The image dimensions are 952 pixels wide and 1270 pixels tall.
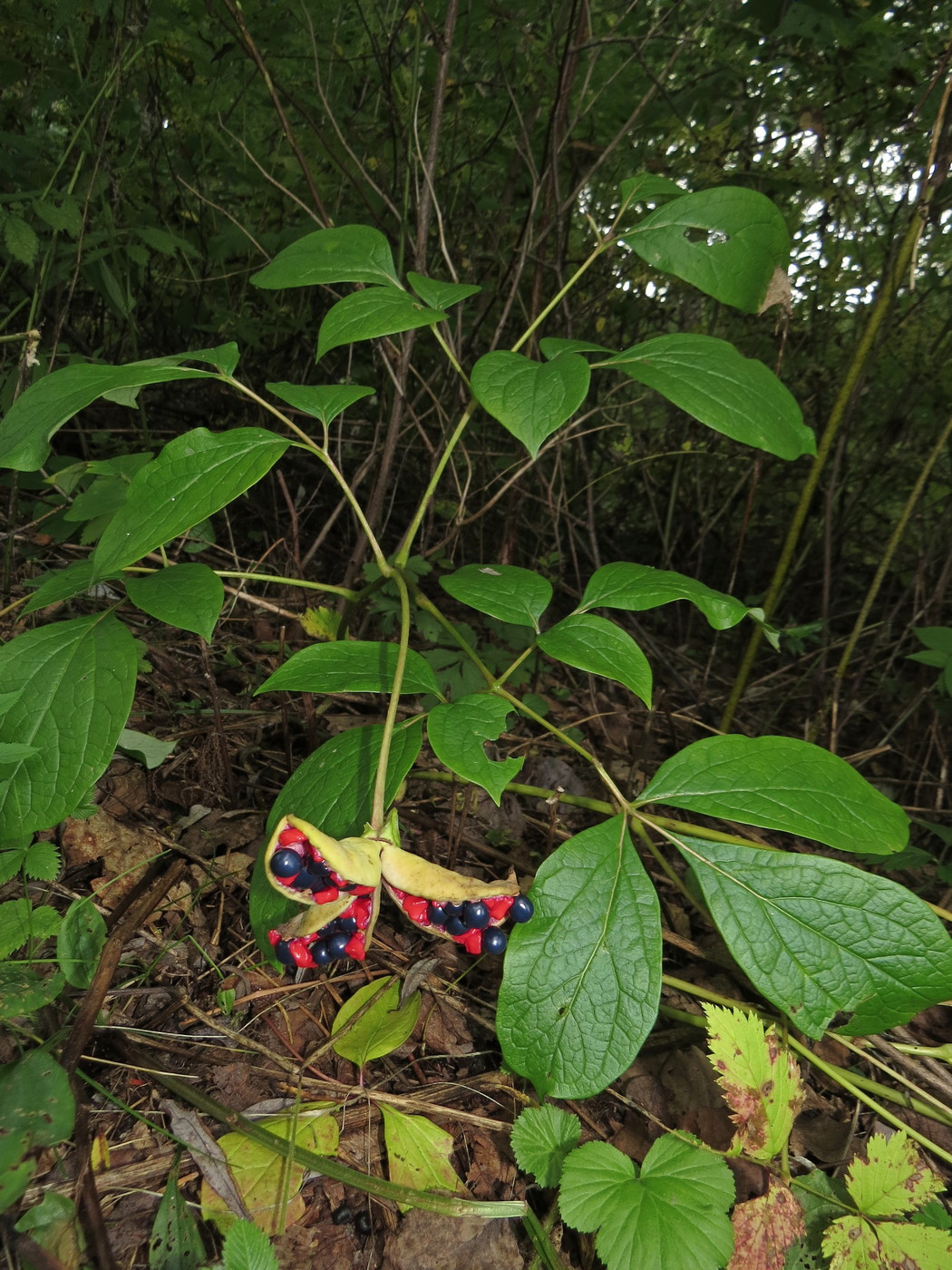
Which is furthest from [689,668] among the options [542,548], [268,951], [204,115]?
[204,115]

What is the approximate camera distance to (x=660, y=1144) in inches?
50.2

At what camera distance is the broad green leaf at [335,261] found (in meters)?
1.45

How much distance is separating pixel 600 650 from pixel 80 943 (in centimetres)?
106

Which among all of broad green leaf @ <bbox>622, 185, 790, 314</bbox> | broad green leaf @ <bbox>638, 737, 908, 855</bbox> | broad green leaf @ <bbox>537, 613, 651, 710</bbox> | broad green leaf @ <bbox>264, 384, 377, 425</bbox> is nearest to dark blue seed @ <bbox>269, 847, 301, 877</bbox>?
broad green leaf @ <bbox>537, 613, 651, 710</bbox>

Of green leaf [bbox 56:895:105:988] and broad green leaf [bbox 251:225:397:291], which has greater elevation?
broad green leaf [bbox 251:225:397:291]

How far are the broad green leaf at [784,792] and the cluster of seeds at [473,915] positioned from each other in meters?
0.31

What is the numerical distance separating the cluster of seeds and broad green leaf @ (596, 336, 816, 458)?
0.81 meters

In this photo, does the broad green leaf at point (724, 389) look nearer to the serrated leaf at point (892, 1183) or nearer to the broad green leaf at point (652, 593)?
the broad green leaf at point (652, 593)

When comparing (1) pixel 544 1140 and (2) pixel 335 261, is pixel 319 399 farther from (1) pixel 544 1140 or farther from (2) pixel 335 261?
(1) pixel 544 1140

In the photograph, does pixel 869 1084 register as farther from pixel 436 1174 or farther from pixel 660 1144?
pixel 436 1174

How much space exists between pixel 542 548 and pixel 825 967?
265 centimetres

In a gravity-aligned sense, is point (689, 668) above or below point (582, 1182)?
above

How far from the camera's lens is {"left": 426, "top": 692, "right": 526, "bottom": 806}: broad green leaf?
106cm

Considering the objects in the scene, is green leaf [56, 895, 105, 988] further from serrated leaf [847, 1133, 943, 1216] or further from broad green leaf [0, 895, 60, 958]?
serrated leaf [847, 1133, 943, 1216]
